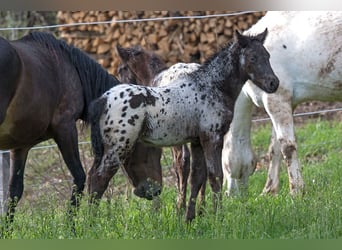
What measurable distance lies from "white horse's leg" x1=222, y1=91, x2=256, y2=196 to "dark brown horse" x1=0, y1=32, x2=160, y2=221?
1.73 meters

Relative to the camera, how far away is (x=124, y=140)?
4336 millimetres

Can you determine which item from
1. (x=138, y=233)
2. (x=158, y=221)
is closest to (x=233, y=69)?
(x=158, y=221)

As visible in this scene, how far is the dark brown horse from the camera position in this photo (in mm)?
4473

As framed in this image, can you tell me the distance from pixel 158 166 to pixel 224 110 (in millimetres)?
1107

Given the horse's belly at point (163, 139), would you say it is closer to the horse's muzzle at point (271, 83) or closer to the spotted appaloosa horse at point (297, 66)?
the horse's muzzle at point (271, 83)

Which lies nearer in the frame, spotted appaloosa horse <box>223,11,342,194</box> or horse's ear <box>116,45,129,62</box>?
horse's ear <box>116,45,129,62</box>

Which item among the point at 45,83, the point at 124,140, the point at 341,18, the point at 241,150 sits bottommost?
the point at 241,150

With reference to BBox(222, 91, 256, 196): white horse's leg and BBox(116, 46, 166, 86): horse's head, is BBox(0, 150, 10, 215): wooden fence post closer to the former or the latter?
BBox(116, 46, 166, 86): horse's head

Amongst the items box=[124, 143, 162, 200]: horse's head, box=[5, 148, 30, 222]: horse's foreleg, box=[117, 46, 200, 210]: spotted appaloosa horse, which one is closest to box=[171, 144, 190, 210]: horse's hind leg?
box=[117, 46, 200, 210]: spotted appaloosa horse

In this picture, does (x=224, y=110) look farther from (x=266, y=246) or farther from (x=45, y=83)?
(x=266, y=246)

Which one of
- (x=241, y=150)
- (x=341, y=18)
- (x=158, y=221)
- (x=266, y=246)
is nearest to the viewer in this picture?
(x=266, y=246)

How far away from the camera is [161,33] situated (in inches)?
396

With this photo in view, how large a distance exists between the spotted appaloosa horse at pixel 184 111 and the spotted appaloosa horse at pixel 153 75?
80 cm

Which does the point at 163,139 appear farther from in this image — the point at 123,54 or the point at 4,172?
the point at 4,172
